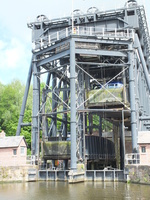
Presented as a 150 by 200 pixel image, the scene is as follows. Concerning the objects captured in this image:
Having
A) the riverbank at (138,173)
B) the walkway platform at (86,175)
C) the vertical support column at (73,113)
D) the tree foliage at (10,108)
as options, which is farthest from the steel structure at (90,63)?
the tree foliage at (10,108)

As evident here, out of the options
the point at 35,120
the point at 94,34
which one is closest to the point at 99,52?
the point at 94,34

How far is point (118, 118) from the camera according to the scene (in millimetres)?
42469

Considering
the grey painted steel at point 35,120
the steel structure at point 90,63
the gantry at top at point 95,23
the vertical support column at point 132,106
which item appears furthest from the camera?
the gantry at top at point 95,23

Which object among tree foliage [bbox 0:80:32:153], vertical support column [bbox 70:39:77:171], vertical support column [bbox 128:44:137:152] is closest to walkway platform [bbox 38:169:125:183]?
vertical support column [bbox 70:39:77:171]

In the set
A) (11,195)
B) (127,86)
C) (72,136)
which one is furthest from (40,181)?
(127,86)

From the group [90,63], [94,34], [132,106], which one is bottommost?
[132,106]

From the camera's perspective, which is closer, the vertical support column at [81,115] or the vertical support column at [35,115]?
the vertical support column at [81,115]

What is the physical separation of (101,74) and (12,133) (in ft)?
60.5

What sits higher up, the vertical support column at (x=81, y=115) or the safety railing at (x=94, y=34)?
the safety railing at (x=94, y=34)

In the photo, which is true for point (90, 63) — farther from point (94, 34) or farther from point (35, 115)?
point (35, 115)

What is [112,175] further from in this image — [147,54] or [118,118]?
[147,54]

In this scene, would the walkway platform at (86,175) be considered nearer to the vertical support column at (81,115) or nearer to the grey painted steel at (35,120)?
the vertical support column at (81,115)

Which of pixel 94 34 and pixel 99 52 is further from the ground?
pixel 94 34

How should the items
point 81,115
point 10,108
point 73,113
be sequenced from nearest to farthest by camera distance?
1. point 73,113
2. point 81,115
3. point 10,108
